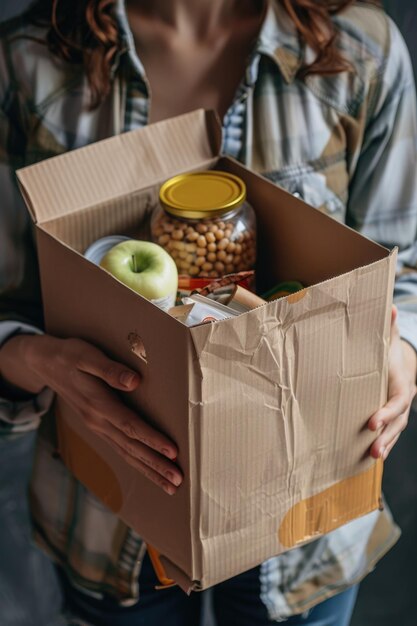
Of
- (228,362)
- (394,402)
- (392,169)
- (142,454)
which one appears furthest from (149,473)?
Answer: (392,169)

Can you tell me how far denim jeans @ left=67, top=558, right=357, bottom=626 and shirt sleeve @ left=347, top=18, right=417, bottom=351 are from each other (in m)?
0.38

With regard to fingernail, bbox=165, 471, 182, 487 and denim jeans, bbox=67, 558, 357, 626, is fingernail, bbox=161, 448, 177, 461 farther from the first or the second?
denim jeans, bbox=67, 558, 357, 626

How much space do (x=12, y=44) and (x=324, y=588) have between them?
77 cm

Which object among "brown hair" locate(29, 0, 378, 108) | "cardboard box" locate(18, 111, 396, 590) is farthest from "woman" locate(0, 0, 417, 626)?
"cardboard box" locate(18, 111, 396, 590)

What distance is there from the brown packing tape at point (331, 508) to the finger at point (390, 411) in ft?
0.16

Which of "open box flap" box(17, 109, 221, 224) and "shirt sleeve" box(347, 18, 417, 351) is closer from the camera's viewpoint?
"open box flap" box(17, 109, 221, 224)

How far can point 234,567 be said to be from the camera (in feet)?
2.84

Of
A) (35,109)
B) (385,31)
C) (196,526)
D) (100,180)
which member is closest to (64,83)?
(35,109)

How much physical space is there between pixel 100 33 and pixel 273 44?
8.0 inches

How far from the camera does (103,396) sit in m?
0.87

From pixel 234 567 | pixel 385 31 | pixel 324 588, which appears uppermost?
pixel 385 31

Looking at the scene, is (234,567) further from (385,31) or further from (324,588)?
(385,31)

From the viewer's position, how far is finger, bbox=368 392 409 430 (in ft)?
2.93

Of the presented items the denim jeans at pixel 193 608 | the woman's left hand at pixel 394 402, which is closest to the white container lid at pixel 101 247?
the woman's left hand at pixel 394 402
